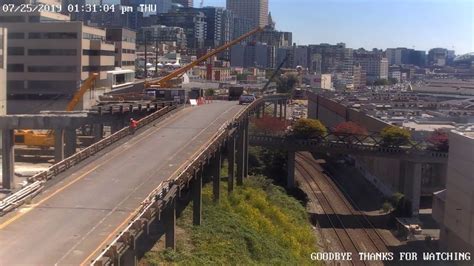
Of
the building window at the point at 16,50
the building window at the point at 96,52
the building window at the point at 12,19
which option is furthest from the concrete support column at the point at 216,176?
the building window at the point at 12,19

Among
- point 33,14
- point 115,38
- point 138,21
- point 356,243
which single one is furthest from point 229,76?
point 356,243

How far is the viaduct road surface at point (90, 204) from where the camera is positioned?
7.14m

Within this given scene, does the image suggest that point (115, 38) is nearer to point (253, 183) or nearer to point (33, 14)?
point (33, 14)

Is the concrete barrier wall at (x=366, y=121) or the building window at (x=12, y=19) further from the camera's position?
the building window at (x=12, y=19)

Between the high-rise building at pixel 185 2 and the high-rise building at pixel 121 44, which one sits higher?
the high-rise building at pixel 185 2

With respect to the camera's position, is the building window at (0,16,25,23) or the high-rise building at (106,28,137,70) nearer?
the building window at (0,16,25,23)

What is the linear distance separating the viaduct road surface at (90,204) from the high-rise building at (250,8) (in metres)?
105

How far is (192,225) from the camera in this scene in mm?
11922

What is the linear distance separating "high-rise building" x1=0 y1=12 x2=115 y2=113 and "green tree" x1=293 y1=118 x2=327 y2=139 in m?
13.5

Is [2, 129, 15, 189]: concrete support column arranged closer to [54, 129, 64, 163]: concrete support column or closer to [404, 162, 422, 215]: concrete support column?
[54, 129, 64, 163]: concrete support column

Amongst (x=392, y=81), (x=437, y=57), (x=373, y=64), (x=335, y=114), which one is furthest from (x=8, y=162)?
(x=437, y=57)

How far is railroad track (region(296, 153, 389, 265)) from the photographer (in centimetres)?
1596

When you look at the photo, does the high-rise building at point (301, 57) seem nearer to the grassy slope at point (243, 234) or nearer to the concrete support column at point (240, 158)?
the concrete support column at point (240, 158)

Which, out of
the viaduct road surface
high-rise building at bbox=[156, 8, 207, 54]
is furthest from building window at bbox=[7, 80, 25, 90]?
high-rise building at bbox=[156, 8, 207, 54]
